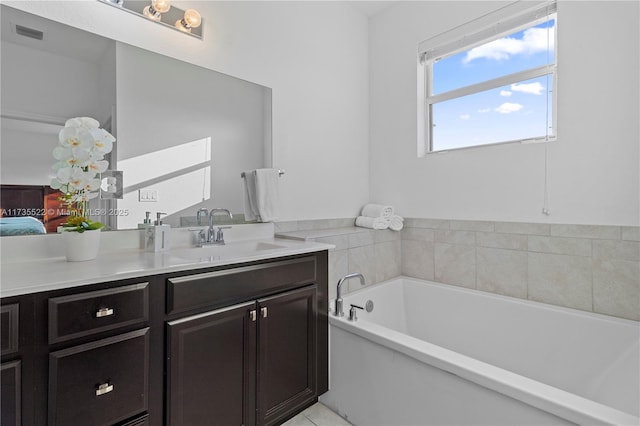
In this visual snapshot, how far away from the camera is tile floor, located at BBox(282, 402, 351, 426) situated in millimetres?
1677

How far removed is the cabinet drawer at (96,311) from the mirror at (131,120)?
601 millimetres

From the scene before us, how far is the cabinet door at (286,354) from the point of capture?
144 centimetres

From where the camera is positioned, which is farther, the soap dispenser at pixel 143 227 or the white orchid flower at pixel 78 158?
the soap dispenser at pixel 143 227

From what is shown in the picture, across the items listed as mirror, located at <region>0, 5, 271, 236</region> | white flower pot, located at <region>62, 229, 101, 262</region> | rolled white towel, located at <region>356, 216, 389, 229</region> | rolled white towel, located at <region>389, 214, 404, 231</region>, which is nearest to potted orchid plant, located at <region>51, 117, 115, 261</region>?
white flower pot, located at <region>62, 229, 101, 262</region>

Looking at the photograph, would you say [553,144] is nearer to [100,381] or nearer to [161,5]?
[161,5]

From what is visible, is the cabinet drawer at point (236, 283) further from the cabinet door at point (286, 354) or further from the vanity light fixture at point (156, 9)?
the vanity light fixture at point (156, 9)

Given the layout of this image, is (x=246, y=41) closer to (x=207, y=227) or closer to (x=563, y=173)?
(x=207, y=227)

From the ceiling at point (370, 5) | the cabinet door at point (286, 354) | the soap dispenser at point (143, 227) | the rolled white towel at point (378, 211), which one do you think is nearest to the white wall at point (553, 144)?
the ceiling at point (370, 5)

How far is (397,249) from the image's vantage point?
2643 millimetres

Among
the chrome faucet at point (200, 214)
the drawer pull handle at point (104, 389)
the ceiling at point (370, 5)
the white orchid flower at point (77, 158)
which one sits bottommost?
the drawer pull handle at point (104, 389)

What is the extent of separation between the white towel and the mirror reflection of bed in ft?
3.05

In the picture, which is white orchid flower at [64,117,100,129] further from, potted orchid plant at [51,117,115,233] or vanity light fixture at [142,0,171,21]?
vanity light fixture at [142,0,171,21]

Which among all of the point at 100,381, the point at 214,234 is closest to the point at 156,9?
the point at 214,234

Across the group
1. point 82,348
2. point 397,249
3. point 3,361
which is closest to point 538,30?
point 397,249
